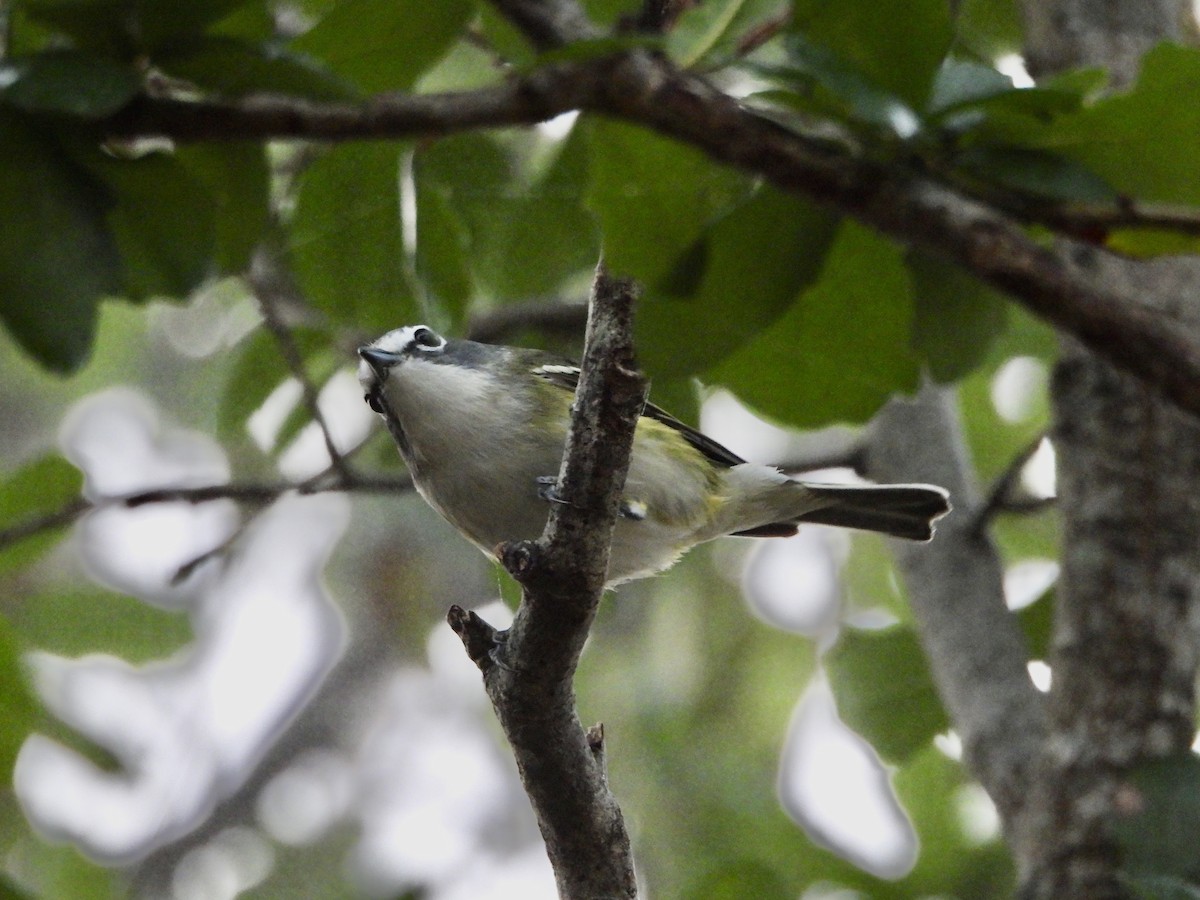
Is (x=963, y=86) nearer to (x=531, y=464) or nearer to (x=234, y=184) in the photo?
(x=234, y=184)

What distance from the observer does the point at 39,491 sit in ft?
8.15

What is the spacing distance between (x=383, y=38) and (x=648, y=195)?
1.59 feet

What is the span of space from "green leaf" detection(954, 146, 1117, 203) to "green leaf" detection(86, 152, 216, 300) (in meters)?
0.82

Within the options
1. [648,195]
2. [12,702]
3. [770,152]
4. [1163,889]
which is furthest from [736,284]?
[12,702]

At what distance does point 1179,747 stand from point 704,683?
480cm

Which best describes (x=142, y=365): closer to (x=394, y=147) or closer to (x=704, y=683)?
(x=704, y=683)

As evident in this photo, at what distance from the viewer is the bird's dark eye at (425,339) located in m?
3.92

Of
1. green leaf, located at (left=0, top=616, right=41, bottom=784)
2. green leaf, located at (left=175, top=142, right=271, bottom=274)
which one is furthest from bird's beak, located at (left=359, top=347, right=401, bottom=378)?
green leaf, located at (left=175, top=142, right=271, bottom=274)

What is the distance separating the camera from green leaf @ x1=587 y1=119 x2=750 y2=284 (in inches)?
56.1

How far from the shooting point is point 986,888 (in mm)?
3781

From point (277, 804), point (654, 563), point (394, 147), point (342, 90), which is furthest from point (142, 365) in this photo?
point (342, 90)

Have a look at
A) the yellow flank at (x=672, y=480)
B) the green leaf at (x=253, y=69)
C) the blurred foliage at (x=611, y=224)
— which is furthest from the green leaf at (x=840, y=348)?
the yellow flank at (x=672, y=480)

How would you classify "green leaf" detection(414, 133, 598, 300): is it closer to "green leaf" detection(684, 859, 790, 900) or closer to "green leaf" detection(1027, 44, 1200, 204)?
"green leaf" detection(1027, 44, 1200, 204)

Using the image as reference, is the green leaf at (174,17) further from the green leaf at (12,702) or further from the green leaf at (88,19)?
the green leaf at (12,702)
